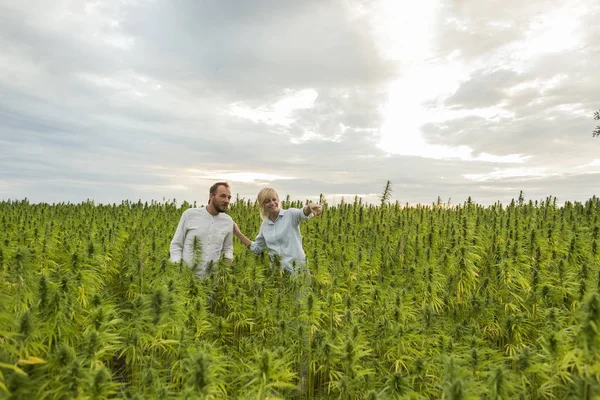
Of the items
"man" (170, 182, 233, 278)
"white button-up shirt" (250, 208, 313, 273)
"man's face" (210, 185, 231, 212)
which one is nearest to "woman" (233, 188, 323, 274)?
"white button-up shirt" (250, 208, 313, 273)

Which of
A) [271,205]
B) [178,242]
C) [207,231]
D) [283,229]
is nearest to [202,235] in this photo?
[207,231]

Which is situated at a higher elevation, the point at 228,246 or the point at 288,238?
the point at 288,238

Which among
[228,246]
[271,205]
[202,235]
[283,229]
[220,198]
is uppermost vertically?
[220,198]

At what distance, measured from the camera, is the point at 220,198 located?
24.6 ft

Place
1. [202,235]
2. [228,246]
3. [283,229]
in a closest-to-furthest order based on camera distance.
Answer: [283,229], [202,235], [228,246]

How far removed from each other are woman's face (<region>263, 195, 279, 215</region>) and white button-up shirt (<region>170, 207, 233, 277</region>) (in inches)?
36.8

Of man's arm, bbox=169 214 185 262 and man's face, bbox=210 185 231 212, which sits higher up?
man's face, bbox=210 185 231 212

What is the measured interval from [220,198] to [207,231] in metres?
0.70

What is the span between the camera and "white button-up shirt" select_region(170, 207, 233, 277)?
24.0ft

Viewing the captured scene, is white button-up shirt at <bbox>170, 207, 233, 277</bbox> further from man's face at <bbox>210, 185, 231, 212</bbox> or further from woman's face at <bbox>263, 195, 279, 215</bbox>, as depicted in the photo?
woman's face at <bbox>263, 195, 279, 215</bbox>

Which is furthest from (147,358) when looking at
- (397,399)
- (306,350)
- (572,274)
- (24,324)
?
(572,274)

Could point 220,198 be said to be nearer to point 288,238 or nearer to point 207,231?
point 207,231

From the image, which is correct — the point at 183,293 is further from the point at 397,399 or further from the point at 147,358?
the point at 397,399

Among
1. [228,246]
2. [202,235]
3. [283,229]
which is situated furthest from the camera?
[228,246]
